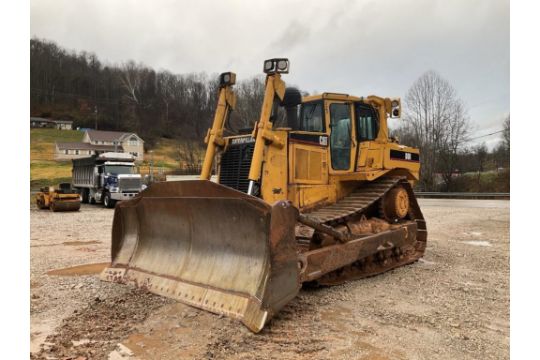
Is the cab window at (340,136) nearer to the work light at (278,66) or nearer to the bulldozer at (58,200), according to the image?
the work light at (278,66)

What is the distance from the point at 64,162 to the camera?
49469 millimetres

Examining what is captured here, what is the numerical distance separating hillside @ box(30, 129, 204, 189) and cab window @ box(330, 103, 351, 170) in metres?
32.6

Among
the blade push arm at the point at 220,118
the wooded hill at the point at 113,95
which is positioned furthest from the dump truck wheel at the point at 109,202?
the wooded hill at the point at 113,95

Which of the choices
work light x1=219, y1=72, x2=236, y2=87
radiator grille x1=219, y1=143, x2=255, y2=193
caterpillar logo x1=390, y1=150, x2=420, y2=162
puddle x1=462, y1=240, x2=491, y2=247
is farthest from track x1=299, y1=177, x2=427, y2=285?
puddle x1=462, y1=240, x2=491, y2=247

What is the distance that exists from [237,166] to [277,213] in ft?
7.36

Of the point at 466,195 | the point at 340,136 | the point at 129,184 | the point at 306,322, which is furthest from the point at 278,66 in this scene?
the point at 466,195

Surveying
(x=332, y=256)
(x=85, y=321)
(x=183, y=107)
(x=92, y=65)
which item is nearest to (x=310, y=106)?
(x=332, y=256)

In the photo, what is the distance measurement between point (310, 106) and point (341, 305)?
3426mm

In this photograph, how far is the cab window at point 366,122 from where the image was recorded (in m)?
7.19

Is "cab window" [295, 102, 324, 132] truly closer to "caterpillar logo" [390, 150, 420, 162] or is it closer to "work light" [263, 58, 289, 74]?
"work light" [263, 58, 289, 74]

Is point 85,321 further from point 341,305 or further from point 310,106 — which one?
point 310,106

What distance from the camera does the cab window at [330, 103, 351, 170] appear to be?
688 centimetres

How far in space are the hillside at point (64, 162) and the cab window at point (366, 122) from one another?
3243cm

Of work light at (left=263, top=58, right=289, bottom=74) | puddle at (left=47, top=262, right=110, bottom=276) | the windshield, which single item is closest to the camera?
work light at (left=263, top=58, right=289, bottom=74)
